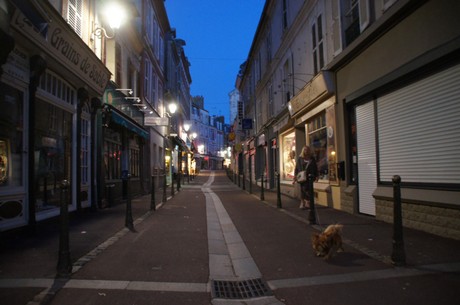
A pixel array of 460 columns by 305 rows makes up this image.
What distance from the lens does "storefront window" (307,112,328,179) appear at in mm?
12164

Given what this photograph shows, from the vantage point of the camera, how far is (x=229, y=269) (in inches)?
199

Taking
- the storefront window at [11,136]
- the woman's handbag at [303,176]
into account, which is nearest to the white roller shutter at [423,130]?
the woman's handbag at [303,176]

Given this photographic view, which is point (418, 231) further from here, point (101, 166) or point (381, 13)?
point (101, 166)

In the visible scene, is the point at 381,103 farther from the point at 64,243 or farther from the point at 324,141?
the point at 64,243

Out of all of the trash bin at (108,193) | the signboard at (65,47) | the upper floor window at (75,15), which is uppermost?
the upper floor window at (75,15)

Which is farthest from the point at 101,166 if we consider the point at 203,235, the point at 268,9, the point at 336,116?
the point at 268,9

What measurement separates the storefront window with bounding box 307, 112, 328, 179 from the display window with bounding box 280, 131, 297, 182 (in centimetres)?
285

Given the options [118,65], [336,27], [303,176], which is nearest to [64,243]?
[303,176]

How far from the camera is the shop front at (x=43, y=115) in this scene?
21.5 ft

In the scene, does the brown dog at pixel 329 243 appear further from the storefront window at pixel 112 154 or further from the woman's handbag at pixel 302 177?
the storefront window at pixel 112 154

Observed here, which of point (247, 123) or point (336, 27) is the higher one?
point (336, 27)

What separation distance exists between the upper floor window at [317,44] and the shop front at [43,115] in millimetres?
6439

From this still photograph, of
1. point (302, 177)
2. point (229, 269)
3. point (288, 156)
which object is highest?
point (288, 156)

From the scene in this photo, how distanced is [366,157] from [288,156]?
8.54 metres
